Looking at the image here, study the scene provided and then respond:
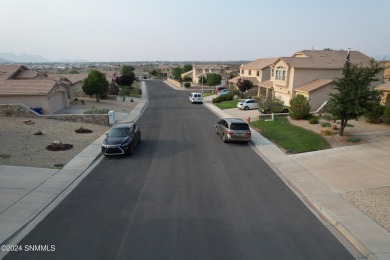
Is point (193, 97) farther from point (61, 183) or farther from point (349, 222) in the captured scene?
point (349, 222)

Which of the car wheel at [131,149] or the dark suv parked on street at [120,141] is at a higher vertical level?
the dark suv parked on street at [120,141]

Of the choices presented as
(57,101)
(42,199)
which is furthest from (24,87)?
(42,199)

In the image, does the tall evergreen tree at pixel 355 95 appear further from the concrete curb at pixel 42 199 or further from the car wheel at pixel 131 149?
the concrete curb at pixel 42 199

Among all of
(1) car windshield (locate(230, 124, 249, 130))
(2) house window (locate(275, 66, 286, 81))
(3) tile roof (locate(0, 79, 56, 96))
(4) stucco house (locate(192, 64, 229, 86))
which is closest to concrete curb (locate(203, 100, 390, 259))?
(1) car windshield (locate(230, 124, 249, 130))

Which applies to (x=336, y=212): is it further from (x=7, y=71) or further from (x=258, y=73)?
(x=258, y=73)

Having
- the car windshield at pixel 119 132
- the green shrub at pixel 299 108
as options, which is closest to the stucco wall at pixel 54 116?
the car windshield at pixel 119 132

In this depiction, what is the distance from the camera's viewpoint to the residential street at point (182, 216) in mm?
8055

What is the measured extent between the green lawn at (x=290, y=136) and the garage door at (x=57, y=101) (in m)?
20.1

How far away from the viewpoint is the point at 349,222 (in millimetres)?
9477

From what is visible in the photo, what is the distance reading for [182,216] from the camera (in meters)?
9.96

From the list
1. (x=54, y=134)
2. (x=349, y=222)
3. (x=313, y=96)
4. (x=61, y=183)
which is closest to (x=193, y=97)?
(x=313, y=96)

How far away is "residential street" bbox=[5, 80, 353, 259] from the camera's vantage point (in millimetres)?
8055

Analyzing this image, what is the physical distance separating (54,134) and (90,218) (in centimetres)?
1350

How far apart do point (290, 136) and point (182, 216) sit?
43.9 ft
